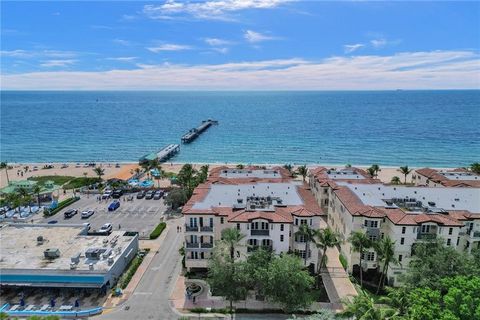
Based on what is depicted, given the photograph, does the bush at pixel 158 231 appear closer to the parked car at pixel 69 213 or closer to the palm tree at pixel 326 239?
the parked car at pixel 69 213

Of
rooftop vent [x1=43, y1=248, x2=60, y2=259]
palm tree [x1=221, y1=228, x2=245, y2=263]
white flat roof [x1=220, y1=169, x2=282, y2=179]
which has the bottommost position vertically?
rooftop vent [x1=43, y1=248, x2=60, y2=259]

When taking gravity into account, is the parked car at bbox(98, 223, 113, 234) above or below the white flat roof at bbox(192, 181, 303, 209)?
below

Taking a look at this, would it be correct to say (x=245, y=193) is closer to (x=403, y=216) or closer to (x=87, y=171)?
(x=403, y=216)

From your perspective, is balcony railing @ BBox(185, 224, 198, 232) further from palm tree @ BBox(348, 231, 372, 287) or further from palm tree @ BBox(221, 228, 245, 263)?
palm tree @ BBox(348, 231, 372, 287)

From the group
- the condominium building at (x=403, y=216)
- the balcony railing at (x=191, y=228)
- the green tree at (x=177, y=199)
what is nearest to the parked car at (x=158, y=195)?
the green tree at (x=177, y=199)

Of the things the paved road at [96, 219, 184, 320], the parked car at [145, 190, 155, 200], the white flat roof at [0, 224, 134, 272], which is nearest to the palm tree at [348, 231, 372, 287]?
the paved road at [96, 219, 184, 320]

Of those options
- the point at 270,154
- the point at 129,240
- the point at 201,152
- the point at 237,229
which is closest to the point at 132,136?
the point at 201,152
